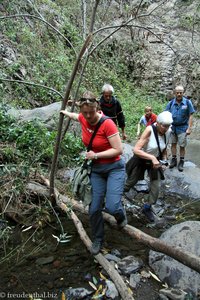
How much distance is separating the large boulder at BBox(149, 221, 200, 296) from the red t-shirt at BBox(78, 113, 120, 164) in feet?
4.78

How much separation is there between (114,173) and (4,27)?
890cm

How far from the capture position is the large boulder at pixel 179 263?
12.4 feet

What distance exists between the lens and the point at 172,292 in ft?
11.7

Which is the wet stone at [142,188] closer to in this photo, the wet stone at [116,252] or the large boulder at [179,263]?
the large boulder at [179,263]

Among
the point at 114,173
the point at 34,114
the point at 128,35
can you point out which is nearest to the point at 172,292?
the point at 114,173

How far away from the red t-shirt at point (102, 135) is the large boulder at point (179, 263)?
146cm

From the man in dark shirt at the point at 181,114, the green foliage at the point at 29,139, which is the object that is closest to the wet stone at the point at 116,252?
the green foliage at the point at 29,139

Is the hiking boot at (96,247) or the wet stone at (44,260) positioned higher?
the hiking boot at (96,247)

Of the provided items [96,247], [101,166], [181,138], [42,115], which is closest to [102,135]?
[101,166]

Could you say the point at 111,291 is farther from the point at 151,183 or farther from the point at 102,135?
the point at 151,183

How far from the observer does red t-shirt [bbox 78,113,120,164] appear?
11.6 ft

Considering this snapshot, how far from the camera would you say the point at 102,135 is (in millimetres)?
3570

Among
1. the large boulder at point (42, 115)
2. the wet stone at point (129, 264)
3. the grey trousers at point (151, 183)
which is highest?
the large boulder at point (42, 115)

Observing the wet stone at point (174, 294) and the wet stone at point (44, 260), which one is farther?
the wet stone at point (44, 260)
